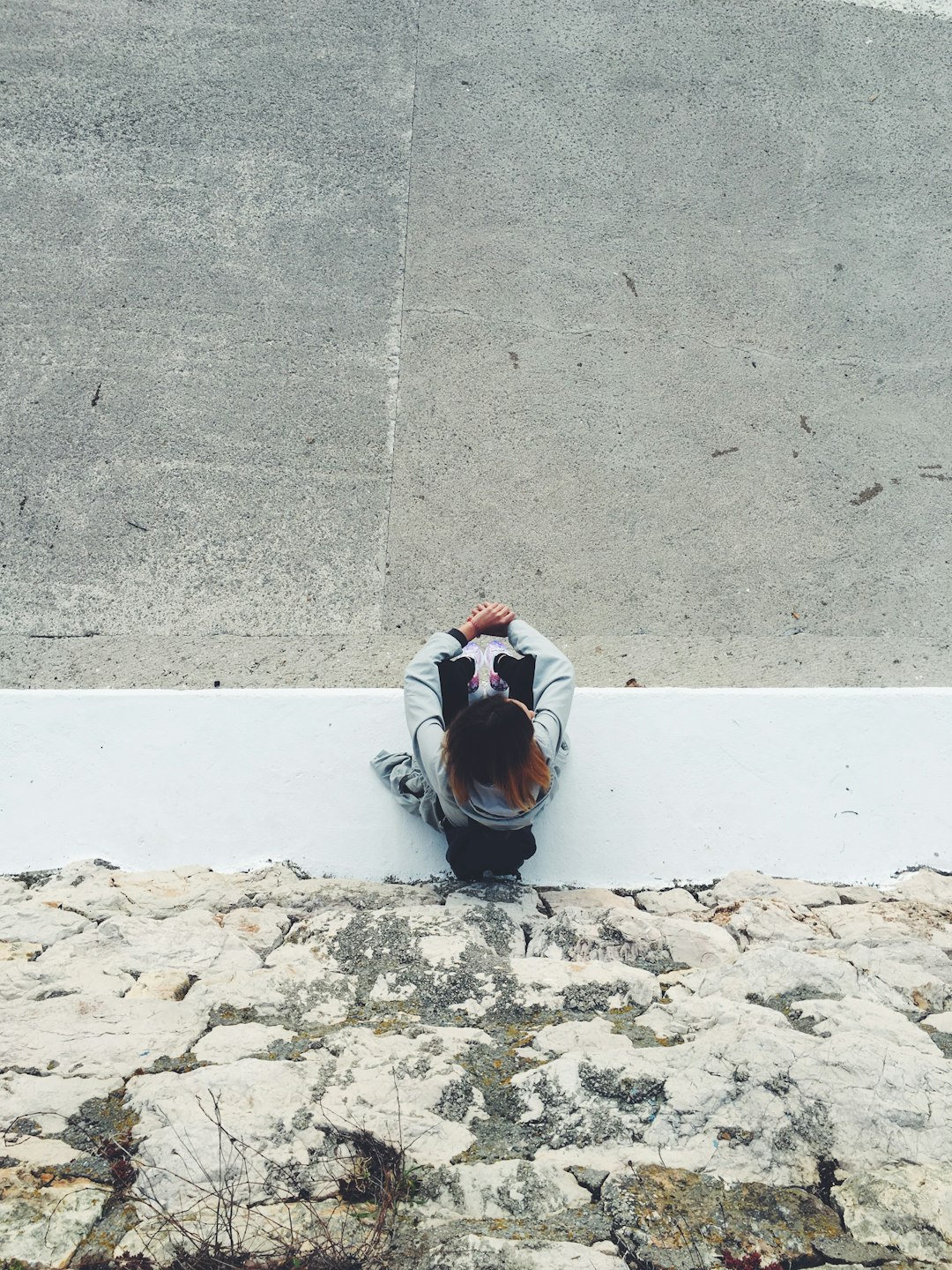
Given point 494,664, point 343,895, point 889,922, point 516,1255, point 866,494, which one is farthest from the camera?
point 866,494

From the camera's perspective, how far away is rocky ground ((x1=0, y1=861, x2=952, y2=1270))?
1887 mm

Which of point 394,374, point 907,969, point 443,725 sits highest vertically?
point 394,374

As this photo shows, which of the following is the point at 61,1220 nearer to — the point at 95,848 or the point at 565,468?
the point at 95,848

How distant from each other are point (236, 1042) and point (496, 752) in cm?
104

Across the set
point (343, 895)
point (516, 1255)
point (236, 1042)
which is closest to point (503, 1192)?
point (516, 1255)

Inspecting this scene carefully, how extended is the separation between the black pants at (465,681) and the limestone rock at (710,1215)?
1.62 m

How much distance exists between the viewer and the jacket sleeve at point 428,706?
303 centimetres

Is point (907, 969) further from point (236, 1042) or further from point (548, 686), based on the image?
point (236, 1042)

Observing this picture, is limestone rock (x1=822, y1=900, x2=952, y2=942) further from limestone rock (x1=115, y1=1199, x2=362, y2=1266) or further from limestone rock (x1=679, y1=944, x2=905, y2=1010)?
limestone rock (x1=115, y1=1199, x2=362, y2=1266)

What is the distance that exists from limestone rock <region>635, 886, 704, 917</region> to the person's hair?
0.74 m

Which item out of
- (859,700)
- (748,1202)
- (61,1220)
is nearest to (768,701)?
(859,700)

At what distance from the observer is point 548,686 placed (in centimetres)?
327

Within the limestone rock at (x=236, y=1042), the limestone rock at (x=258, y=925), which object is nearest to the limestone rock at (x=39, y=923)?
the limestone rock at (x=258, y=925)

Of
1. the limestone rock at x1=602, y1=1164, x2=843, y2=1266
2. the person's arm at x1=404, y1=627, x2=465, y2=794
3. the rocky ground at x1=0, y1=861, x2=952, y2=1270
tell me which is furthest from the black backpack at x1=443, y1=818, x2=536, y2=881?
the limestone rock at x1=602, y1=1164, x2=843, y2=1266
